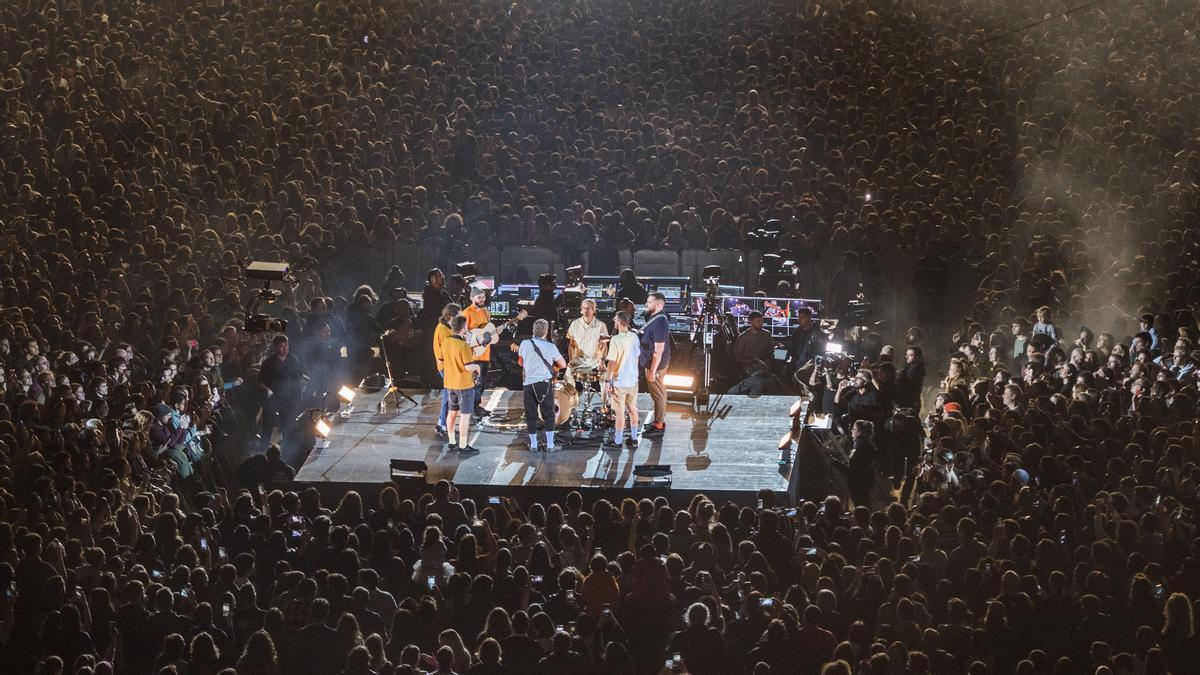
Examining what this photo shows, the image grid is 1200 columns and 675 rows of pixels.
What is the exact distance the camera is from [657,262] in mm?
20641

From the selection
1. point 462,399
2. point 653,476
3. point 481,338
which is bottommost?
point 653,476

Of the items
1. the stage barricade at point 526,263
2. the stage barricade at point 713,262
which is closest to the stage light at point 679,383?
the stage barricade at point 713,262

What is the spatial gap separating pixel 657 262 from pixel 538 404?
6827 mm

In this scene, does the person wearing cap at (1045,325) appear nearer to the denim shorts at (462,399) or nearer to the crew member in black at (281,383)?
the denim shorts at (462,399)

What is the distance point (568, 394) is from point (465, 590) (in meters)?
5.13

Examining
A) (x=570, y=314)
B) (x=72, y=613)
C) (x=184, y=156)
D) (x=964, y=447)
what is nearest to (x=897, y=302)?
(x=570, y=314)

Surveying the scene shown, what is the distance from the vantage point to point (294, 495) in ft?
38.2

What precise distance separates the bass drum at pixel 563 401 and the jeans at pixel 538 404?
651mm

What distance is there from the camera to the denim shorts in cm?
1418

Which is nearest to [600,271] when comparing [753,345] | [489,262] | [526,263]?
[526,263]

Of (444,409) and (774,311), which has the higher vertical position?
(774,311)

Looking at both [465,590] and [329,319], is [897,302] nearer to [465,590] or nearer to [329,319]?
[329,319]

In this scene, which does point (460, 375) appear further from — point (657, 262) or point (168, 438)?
point (657, 262)

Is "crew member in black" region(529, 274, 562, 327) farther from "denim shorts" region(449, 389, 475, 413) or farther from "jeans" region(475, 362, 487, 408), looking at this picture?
"denim shorts" region(449, 389, 475, 413)
